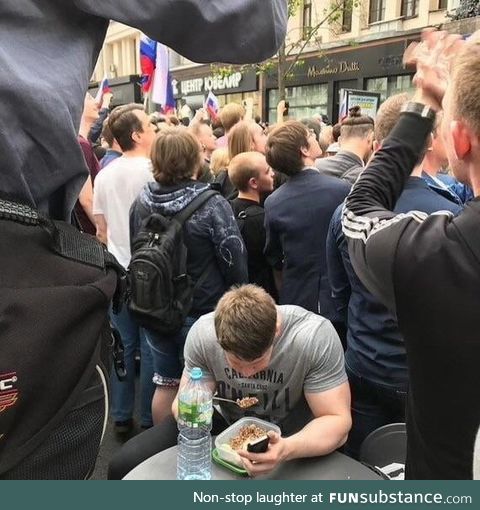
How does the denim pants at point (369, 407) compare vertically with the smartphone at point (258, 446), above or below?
below

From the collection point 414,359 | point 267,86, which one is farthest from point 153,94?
point 267,86

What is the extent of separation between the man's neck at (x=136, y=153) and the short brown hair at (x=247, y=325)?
2.07 metres

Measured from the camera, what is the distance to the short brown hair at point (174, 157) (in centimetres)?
322

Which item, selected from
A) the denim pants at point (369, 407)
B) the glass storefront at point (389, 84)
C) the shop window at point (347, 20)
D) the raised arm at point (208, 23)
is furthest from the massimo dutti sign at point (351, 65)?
the raised arm at point (208, 23)

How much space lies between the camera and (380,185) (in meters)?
1.44

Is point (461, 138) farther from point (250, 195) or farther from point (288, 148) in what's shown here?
point (250, 195)

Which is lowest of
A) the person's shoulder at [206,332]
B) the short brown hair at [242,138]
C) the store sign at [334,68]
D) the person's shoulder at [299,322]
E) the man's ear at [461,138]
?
the person's shoulder at [206,332]

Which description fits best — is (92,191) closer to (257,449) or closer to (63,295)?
(257,449)

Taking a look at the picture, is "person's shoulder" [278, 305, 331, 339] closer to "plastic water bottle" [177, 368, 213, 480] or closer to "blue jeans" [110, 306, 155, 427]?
"plastic water bottle" [177, 368, 213, 480]

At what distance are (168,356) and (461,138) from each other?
249 cm

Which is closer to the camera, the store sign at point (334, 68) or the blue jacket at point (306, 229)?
the blue jacket at point (306, 229)

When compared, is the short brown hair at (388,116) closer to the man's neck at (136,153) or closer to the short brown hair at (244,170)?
the short brown hair at (244,170)

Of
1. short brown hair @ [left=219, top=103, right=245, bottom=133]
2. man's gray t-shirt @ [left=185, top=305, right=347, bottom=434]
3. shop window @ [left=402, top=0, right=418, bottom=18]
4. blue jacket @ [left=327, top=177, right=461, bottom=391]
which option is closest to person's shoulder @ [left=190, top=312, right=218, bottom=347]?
man's gray t-shirt @ [left=185, top=305, right=347, bottom=434]

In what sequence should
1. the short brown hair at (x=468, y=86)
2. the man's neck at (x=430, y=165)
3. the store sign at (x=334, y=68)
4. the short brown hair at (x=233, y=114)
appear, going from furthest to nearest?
the store sign at (x=334, y=68), the short brown hair at (x=233, y=114), the man's neck at (x=430, y=165), the short brown hair at (x=468, y=86)
